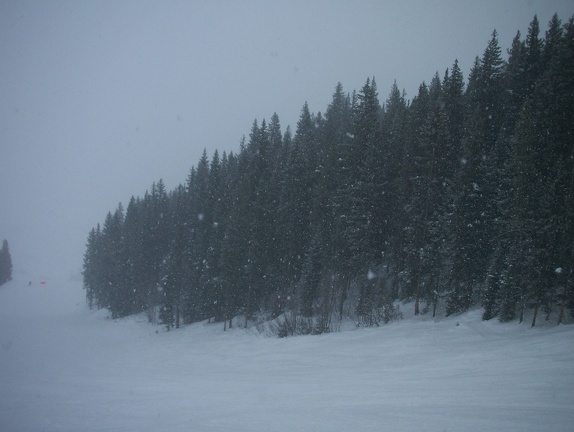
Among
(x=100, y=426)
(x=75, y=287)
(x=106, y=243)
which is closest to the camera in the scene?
(x=100, y=426)

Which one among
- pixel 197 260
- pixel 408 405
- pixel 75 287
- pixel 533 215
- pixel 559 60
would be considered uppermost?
pixel 559 60

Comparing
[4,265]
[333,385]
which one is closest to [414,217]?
[333,385]

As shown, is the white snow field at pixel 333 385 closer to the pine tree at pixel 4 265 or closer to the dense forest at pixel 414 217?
the dense forest at pixel 414 217

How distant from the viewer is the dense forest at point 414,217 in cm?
1589

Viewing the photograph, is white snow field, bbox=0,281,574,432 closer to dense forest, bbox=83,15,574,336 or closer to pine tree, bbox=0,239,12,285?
dense forest, bbox=83,15,574,336

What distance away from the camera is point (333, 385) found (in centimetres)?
951

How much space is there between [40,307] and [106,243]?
1955cm

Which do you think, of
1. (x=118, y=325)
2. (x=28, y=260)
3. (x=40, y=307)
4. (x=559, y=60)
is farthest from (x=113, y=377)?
(x=28, y=260)

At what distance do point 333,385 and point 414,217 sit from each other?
46.8 ft

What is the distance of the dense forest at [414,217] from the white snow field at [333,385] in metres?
3.01

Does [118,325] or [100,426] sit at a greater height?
[100,426]

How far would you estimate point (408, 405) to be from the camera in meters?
6.94

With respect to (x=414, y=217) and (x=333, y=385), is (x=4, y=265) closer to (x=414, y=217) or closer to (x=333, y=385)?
(x=414, y=217)

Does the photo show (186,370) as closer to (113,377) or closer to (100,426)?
(113,377)
